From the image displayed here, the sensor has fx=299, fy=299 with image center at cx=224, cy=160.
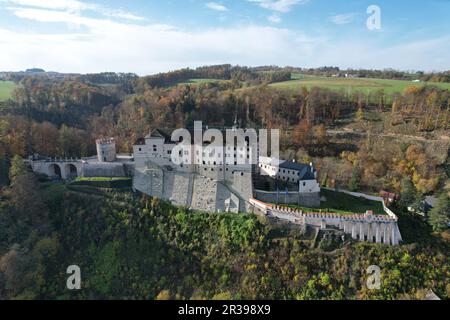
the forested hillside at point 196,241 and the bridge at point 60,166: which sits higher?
A: the bridge at point 60,166

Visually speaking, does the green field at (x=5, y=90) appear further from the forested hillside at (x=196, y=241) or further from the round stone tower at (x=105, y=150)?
the round stone tower at (x=105, y=150)

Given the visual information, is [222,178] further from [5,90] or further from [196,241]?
[5,90]

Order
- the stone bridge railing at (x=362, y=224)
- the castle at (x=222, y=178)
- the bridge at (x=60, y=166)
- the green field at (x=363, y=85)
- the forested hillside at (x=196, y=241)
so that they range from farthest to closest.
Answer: the green field at (x=363, y=85) < the bridge at (x=60, y=166) < the castle at (x=222, y=178) < the stone bridge railing at (x=362, y=224) < the forested hillside at (x=196, y=241)

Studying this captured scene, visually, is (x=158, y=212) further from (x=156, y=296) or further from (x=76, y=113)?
(x=76, y=113)

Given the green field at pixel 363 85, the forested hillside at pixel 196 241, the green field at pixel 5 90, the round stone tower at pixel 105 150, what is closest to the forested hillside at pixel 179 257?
the forested hillside at pixel 196 241

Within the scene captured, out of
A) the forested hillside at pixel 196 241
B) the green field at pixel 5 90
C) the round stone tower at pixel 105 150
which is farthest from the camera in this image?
the green field at pixel 5 90

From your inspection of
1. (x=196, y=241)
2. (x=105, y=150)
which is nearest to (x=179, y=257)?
(x=196, y=241)

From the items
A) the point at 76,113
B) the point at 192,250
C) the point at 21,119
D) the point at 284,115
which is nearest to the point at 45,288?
the point at 192,250
